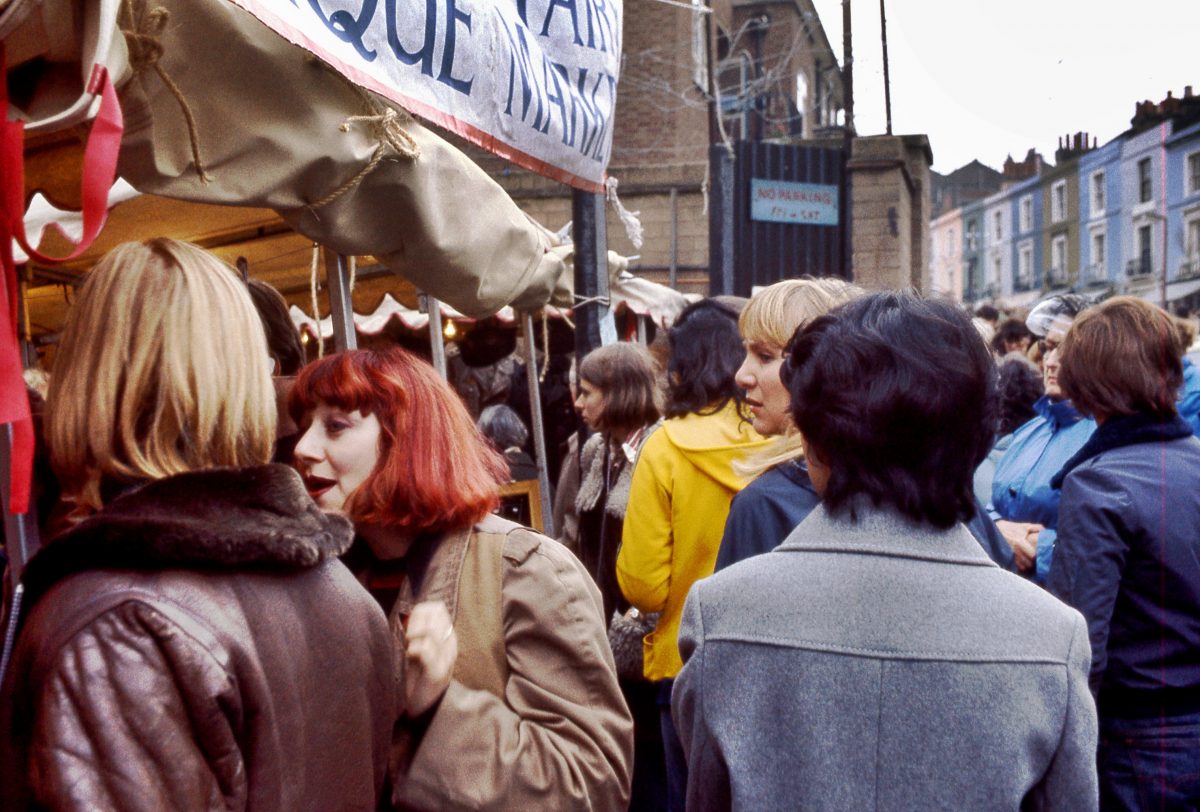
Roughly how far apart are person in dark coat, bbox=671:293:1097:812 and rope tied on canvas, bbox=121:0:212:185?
1.23m

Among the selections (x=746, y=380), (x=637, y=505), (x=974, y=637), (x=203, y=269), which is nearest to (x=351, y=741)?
(x=203, y=269)

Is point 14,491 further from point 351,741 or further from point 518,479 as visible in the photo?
point 518,479

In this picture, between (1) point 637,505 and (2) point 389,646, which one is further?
(1) point 637,505

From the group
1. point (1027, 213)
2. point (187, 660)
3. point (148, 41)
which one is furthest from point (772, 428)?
point (1027, 213)

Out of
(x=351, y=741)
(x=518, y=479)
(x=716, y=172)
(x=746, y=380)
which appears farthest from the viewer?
(x=716, y=172)

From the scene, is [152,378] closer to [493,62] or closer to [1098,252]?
[493,62]

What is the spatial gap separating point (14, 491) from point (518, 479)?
4.22 meters

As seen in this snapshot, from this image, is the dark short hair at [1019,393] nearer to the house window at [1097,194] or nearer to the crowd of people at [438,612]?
the crowd of people at [438,612]

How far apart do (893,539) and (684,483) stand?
171 cm

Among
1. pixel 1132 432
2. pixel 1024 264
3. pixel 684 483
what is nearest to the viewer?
pixel 1132 432

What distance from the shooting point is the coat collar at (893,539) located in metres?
1.54

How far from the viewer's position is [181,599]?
134cm

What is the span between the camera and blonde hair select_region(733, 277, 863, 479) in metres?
2.71

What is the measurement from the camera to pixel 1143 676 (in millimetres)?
2885
